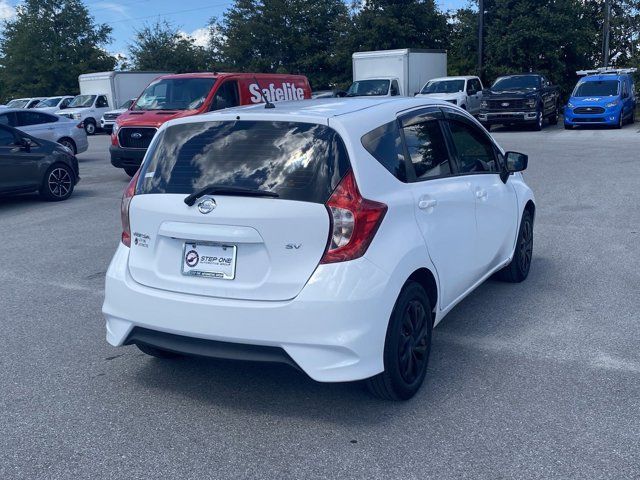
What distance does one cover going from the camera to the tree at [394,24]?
132 feet

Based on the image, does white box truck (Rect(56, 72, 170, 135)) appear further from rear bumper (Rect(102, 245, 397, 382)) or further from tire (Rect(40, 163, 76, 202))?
rear bumper (Rect(102, 245, 397, 382))

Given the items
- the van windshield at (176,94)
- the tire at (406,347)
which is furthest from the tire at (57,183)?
the tire at (406,347)

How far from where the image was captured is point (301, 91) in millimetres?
17547

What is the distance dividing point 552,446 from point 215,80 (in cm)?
1255

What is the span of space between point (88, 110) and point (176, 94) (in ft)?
69.3

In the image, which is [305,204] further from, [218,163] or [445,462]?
[445,462]

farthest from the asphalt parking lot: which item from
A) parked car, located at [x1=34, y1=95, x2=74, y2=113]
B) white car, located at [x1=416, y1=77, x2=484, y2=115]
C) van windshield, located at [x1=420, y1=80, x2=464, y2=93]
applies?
parked car, located at [x1=34, y1=95, x2=74, y2=113]

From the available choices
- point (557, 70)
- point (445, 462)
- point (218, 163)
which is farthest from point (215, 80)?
point (557, 70)

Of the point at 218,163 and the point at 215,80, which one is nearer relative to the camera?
the point at 218,163

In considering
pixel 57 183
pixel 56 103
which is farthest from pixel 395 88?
pixel 57 183

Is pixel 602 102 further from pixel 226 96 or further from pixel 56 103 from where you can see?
pixel 56 103

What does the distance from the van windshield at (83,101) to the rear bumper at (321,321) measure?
3372 cm

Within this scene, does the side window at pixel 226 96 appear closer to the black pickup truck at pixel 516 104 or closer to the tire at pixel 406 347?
the tire at pixel 406 347

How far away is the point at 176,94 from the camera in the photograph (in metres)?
15.2
